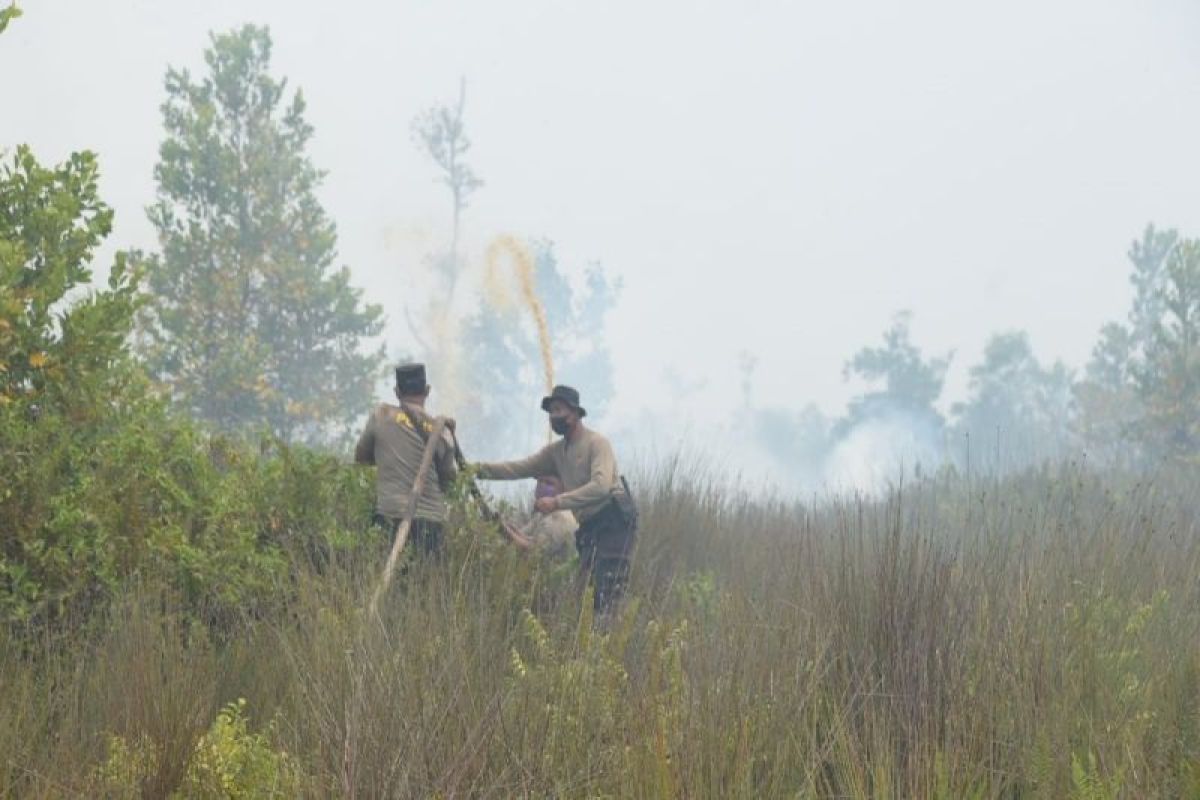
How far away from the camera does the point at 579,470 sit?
9.30 meters

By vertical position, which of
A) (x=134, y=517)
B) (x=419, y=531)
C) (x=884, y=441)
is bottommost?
(x=134, y=517)

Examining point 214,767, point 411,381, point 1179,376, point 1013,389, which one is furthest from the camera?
point 1013,389

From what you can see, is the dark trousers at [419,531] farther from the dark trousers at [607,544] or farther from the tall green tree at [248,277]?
the tall green tree at [248,277]

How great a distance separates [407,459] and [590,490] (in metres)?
1.20

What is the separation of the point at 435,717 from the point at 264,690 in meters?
1.43

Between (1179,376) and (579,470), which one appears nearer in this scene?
(579,470)

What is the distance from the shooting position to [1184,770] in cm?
458

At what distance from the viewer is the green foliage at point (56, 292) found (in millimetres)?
6371

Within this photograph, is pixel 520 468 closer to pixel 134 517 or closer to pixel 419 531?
pixel 419 531

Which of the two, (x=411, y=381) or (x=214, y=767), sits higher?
(x=411, y=381)

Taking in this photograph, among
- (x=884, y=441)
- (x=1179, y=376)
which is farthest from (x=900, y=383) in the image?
(x=1179, y=376)

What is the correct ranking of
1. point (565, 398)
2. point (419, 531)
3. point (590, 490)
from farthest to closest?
point (565, 398) → point (590, 490) → point (419, 531)

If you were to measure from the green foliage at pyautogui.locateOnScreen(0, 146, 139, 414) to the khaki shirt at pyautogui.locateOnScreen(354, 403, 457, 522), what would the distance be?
1.77 m

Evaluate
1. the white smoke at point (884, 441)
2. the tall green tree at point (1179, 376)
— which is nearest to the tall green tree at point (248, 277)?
the tall green tree at point (1179, 376)
